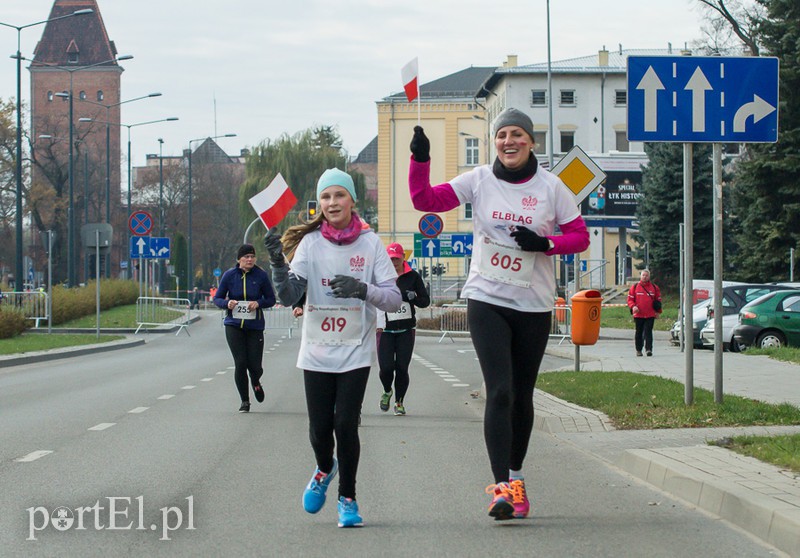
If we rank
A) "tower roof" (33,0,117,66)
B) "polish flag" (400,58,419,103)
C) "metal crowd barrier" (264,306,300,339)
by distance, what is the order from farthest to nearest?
"tower roof" (33,0,117,66), "metal crowd barrier" (264,306,300,339), "polish flag" (400,58,419,103)

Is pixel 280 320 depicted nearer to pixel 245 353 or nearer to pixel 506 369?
pixel 245 353

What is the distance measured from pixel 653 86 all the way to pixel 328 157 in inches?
2727

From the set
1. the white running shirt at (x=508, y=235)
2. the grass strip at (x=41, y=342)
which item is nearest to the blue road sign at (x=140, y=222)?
the grass strip at (x=41, y=342)

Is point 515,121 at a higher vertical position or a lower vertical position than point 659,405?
higher

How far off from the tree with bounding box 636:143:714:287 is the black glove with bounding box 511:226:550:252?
48.8 metres

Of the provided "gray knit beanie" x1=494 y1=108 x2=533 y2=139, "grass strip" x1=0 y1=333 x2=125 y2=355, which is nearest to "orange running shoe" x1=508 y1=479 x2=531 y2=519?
"gray knit beanie" x1=494 y1=108 x2=533 y2=139

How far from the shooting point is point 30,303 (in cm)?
3922

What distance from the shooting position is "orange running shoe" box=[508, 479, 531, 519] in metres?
6.80

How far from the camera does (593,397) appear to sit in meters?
13.3

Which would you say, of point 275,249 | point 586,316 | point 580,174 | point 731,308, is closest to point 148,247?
point 731,308

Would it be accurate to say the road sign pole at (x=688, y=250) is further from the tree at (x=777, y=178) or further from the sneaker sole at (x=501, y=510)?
the tree at (x=777, y=178)

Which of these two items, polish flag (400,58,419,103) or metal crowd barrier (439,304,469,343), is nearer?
polish flag (400,58,419,103)

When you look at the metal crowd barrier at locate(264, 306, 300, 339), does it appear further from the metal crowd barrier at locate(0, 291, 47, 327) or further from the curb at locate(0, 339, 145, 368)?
the curb at locate(0, 339, 145, 368)

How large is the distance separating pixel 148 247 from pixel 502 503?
3683cm
